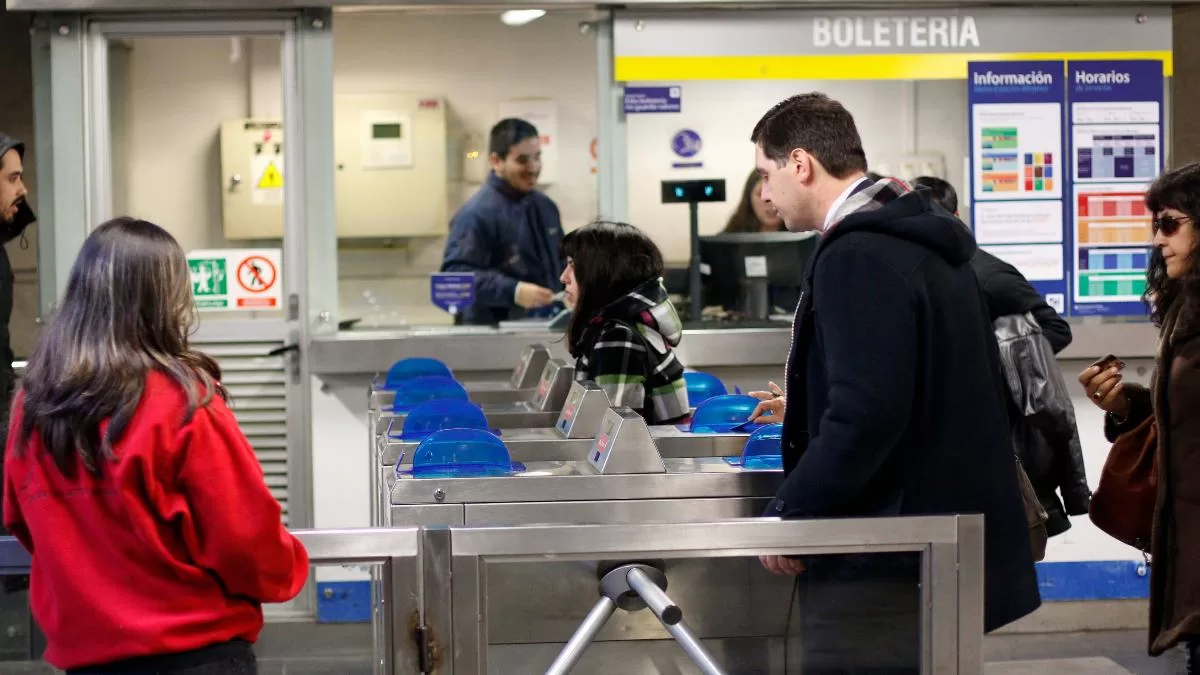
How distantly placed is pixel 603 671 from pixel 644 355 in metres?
1.55

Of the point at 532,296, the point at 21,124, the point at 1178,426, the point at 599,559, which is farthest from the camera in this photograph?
the point at 21,124

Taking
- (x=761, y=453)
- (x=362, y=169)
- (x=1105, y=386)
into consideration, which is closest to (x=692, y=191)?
(x=362, y=169)

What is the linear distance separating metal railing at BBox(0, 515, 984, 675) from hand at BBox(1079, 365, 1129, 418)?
146 cm

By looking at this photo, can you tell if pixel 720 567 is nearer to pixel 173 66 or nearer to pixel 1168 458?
pixel 1168 458

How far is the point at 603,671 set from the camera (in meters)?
2.46

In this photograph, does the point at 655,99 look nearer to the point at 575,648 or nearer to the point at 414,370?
the point at 414,370

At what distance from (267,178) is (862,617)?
4.00 meters

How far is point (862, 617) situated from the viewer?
2.49 m

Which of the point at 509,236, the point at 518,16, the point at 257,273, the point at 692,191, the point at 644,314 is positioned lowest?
the point at 644,314

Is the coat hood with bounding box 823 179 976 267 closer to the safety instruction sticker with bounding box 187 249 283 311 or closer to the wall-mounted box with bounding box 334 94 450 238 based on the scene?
the wall-mounted box with bounding box 334 94 450 238

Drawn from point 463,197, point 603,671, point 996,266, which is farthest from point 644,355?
point 463,197

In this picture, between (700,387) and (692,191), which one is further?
(692,191)

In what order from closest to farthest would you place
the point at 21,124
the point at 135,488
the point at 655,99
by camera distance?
the point at 135,488
the point at 655,99
the point at 21,124

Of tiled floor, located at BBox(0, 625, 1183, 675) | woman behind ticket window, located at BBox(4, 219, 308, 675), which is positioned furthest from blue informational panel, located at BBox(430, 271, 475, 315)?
woman behind ticket window, located at BBox(4, 219, 308, 675)
